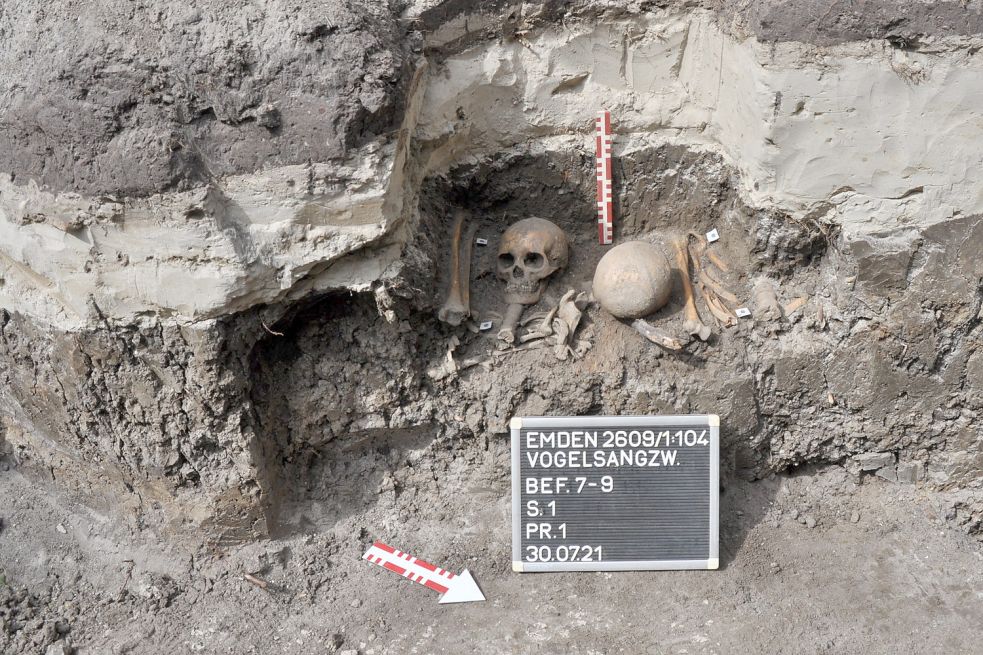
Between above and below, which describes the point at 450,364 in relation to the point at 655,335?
below

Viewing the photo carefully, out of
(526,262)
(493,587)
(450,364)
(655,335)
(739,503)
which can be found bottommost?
(493,587)

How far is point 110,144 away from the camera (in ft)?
12.8

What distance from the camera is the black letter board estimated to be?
4527 millimetres

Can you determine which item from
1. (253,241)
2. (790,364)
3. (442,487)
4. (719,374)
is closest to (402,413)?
(442,487)

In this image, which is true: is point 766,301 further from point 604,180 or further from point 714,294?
point 604,180

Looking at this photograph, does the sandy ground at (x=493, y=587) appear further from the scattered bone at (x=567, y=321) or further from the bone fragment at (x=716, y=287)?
the bone fragment at (x=716, y=287)

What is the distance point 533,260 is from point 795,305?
1496mm

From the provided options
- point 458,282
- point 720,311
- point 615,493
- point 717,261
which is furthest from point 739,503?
point 458,282

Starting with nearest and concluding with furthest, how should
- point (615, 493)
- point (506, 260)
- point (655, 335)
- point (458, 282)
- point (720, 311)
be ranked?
point (615, 493) → point (655, 335) → point (720, 311) → point (458, 282) → point (506, 260)

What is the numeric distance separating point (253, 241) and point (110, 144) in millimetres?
766

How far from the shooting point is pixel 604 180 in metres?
5.00

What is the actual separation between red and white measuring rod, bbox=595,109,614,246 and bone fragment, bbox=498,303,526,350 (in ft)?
2.29

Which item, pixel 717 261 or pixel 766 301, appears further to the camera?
pixel 717 261

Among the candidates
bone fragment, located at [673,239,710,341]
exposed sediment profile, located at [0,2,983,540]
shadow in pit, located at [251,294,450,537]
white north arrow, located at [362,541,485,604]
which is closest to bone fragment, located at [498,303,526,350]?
exposed sediment profile, located at [0,2,983,540]
